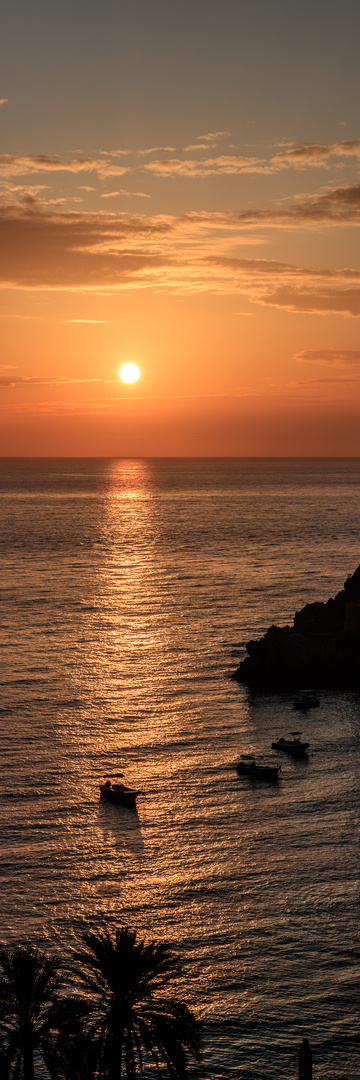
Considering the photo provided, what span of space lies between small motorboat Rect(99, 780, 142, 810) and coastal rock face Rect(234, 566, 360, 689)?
103 ft

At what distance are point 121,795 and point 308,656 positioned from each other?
3617 cm

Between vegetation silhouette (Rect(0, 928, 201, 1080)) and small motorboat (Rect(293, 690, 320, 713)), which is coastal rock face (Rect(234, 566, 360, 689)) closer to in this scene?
small motorboat (Rect(293, 690, 320, 713))

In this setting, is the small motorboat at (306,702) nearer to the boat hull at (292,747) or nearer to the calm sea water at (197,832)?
the calm sea water at (197,832)

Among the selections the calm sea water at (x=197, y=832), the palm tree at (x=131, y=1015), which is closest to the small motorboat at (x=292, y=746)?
the calm sea water at (x=197, y=832)

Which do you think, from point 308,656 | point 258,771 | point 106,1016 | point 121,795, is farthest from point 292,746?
point 106,1016

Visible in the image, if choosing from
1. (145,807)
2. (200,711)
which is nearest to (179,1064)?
(145,807)

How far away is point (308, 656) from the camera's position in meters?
86.4

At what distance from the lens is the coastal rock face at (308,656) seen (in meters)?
85.5

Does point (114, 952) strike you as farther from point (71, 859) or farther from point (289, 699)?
point (289, 699)

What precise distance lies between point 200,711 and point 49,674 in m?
19.2

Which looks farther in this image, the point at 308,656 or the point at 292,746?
the point at 308,656

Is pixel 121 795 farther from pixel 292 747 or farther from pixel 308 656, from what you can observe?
pixel 308 656

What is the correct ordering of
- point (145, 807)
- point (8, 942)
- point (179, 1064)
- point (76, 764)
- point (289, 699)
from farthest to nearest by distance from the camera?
point (289, 699) → point (76, 764) → point (145, 807) → point (8, 942) → point (179, 1064)

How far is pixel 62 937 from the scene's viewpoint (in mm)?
40781
